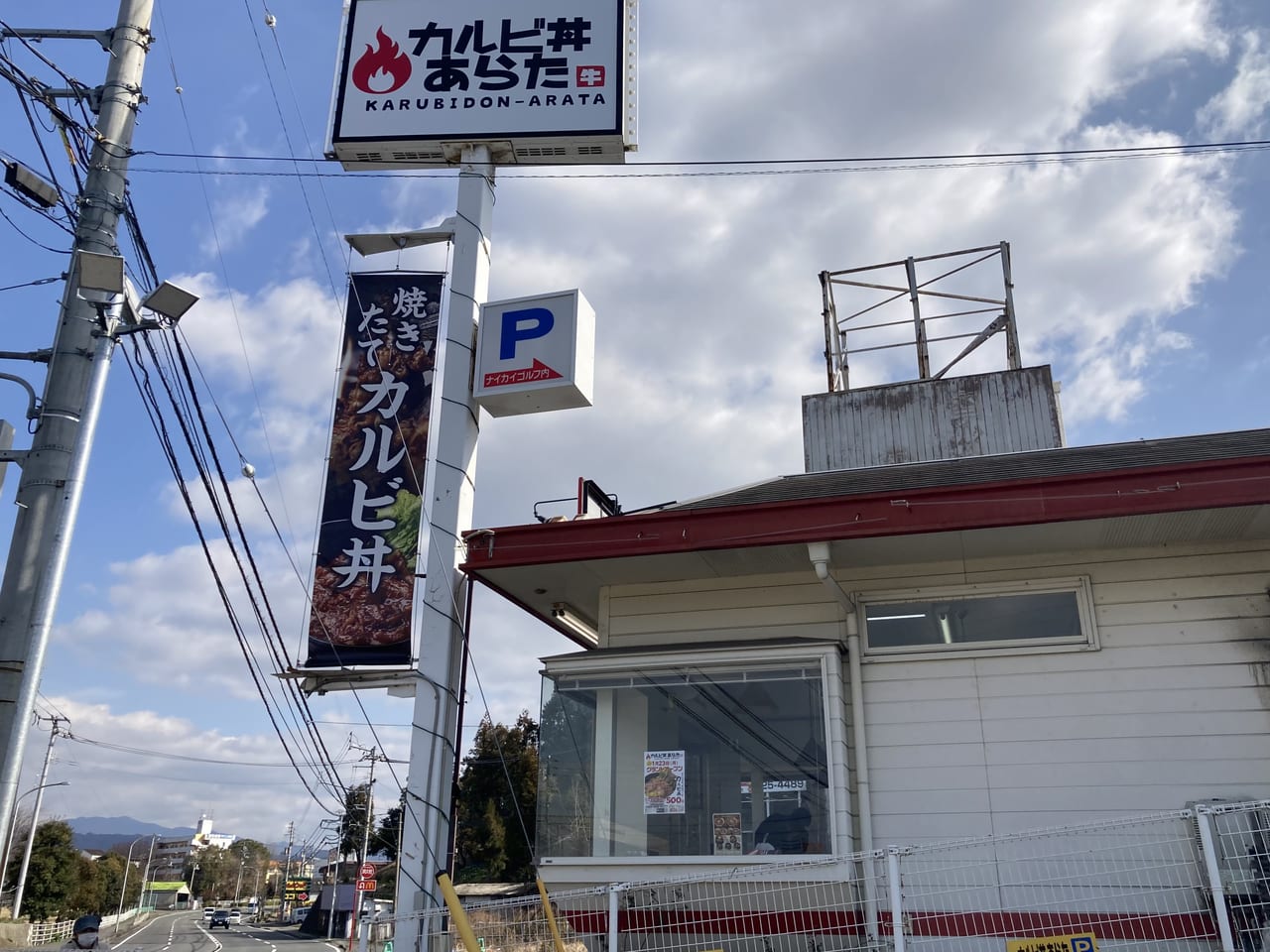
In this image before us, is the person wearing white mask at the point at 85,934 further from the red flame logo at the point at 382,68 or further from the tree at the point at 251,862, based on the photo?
the tree at the point at 251,862

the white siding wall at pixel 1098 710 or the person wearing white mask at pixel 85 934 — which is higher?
the white siding wall at pixel 1098 710

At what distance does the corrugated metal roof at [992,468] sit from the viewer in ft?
28.6

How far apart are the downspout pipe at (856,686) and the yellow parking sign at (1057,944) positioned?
177 centimetres

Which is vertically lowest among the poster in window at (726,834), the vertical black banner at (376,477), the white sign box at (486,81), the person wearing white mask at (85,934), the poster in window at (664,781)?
the person wearing white mask at (85,934)

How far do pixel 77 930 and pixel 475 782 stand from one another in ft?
109

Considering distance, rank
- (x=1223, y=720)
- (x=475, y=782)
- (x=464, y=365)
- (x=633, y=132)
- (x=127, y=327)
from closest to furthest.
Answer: (x=1223, y=720), (x=127, y=327), (x=464, y=365), (x=633, y=132), (x=475, y=782)

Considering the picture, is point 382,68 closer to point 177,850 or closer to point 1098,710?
point 1098,710

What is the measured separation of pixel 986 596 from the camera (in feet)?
27.6

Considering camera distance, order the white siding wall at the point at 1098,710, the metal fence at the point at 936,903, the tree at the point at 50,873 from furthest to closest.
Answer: the tree at the point at 50,873, the white siding wall at the point at 1098,710, the metal fence at the point at 936,903

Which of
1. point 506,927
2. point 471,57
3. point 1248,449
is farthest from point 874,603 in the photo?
point 471,57

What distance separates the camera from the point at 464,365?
9391 mm

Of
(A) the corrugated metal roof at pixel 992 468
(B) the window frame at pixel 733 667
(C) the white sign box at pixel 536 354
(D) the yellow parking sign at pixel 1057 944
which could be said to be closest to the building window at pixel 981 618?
(B) the window frame at pixel 733 667

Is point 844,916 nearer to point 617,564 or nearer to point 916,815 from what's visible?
point 916,815

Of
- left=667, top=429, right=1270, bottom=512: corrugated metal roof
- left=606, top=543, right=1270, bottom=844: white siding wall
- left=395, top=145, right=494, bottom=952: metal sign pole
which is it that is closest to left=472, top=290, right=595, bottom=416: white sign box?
left=395, top=145, right=494, bottom=952: metal sign pole
